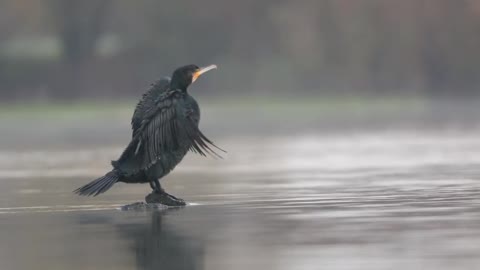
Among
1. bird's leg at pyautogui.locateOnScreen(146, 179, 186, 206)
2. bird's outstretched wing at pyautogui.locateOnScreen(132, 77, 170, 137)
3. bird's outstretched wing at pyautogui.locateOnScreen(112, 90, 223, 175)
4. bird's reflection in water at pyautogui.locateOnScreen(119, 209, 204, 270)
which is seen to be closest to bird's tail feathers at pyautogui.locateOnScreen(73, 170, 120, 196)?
bird's outstretched wing at pyautogui.locateOnScreen(112, 90, 223, 175)

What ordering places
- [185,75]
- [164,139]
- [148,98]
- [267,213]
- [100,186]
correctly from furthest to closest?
[148,98]
[100,186]
[185,75]
[164,139]
[267,213]

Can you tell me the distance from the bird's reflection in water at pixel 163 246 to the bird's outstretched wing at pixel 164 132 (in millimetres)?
1018

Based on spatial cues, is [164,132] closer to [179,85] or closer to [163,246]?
[179,85]

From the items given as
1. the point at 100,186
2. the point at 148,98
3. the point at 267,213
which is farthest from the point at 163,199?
the point at 267,213

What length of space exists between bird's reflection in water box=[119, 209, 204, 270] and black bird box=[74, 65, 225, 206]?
1014 mm

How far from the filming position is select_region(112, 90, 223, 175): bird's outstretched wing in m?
14.0

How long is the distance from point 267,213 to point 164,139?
4.54 feet

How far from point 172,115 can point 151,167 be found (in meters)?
0.50

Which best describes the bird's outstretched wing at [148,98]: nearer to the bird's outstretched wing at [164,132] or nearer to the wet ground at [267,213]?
the bird's outstretched wing at [164,132]

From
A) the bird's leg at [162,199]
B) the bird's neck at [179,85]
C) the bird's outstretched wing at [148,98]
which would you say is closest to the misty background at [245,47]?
the bird's outstretched wing at [148,98]

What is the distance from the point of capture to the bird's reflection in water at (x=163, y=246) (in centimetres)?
997

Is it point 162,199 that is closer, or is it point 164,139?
point 164,139

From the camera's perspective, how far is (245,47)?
179 ft

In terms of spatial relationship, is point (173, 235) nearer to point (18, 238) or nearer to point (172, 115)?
point (18, 238)
